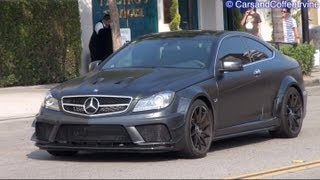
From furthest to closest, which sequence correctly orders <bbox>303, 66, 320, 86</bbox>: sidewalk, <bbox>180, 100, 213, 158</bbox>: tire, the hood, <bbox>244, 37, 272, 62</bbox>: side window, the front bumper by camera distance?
<bbox>303, 66, 320, 86</bbox>: sidewalk
<bbox>244, 37, 272, 62</bbox>: side window
<bbox>180, 100, 213, 158</bbox>: tire
the hood
the front bumper

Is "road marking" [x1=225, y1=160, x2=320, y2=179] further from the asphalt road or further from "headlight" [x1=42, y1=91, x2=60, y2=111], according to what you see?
"headlight" [x1=42, y1=91, x2=60, y2=111]

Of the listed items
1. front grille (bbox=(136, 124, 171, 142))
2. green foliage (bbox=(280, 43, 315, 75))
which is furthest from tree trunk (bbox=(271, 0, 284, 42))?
front grille (bbox=(136, 124, 171, 142))

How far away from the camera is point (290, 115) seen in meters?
10.9

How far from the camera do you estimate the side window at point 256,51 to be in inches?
418

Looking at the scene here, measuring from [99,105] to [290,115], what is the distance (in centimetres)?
329

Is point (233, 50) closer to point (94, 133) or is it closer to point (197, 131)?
point (197, 131)

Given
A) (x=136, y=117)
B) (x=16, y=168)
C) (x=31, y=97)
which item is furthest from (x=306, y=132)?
(x=31, y=97)

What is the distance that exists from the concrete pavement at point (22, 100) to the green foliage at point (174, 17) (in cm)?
479

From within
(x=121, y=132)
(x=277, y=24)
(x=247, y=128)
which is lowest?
(x=247, y=128)

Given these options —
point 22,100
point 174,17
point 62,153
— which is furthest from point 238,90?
point 174,17

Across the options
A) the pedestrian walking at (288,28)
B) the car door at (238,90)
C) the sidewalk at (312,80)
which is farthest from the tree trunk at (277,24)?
the car door at (238,90)

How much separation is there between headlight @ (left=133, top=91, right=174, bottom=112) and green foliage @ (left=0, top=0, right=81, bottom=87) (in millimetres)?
A: 11218

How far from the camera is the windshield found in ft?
31.9

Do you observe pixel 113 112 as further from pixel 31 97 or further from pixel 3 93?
pixel 3 93
